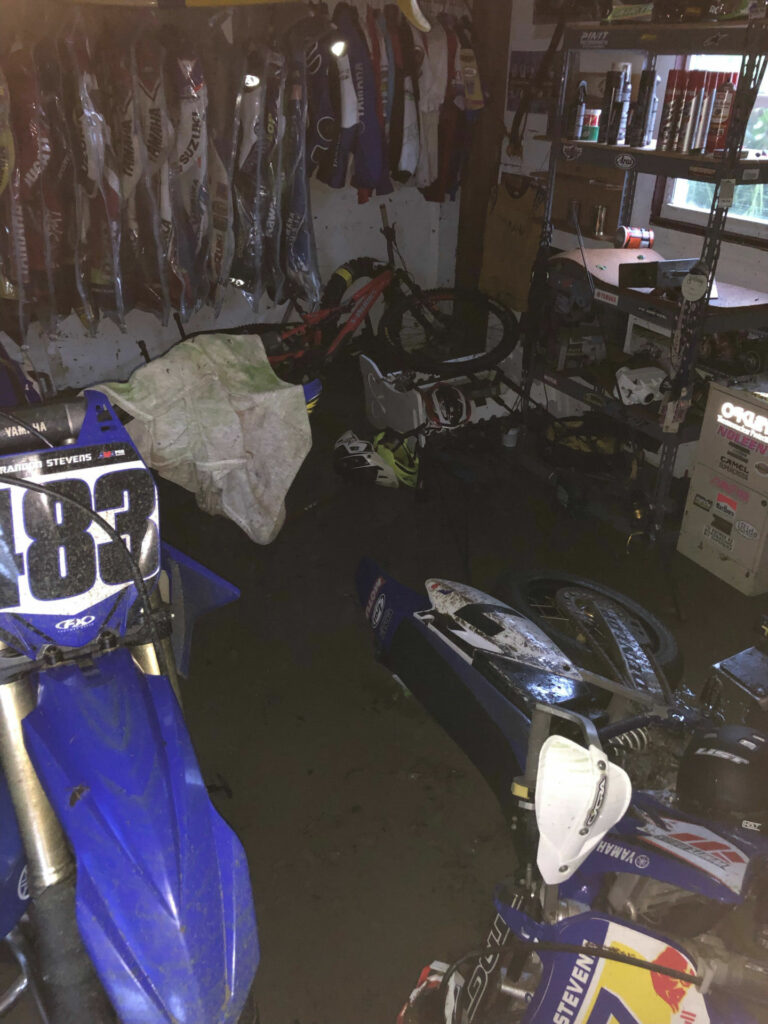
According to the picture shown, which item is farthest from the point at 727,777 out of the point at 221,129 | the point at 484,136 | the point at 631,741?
the point at 484,136

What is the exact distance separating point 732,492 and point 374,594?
1.93 meters

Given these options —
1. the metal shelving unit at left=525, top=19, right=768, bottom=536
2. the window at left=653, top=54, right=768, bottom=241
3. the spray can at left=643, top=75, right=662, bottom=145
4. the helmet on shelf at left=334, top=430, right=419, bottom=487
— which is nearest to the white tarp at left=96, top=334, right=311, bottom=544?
the helmet on shelf at left=334, top=430, right=419, bottom=487

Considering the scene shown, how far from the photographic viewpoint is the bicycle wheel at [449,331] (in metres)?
5.35

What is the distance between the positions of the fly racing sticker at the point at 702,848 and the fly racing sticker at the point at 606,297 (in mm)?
2812

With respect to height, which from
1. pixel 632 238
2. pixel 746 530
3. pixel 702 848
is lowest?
pixel 746 530

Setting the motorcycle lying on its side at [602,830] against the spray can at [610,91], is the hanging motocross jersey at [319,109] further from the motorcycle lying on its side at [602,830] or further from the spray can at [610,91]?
the motorcycle lying on its side at [602,830]

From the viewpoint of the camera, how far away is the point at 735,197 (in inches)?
165

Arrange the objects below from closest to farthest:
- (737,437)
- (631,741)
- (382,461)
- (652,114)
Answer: (631,741), (737,437), (652,114), (382,461)

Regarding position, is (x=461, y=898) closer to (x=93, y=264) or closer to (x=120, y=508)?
(x=120, y=508)

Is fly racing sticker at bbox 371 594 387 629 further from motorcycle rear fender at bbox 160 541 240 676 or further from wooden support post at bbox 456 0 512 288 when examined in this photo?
wooden support post at bbox 456 0 512 288

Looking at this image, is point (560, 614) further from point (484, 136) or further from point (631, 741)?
point (484, 136)

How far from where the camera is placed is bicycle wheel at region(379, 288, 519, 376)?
5.35 m

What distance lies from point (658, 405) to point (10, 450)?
129 inches

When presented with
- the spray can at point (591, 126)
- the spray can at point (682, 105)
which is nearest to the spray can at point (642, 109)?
the spray can at point (591, 126)
